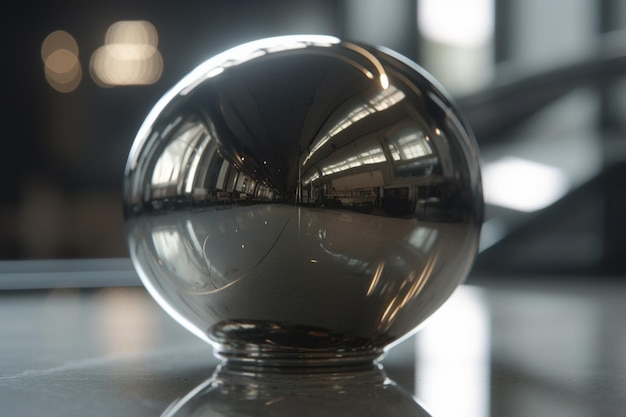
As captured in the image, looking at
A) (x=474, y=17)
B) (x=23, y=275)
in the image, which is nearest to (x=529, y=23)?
(x=474, y=17)

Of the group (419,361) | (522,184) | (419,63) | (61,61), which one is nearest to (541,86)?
(522,184)

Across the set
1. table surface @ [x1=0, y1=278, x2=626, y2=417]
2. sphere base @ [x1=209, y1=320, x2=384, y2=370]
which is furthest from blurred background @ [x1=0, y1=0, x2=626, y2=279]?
sphere base @ [x1=209, y1=320, x2=384, y2=370]

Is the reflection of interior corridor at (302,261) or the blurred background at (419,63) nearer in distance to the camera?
the reflection of interior corridor at (302,261)

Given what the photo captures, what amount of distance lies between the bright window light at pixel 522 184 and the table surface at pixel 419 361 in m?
1.73

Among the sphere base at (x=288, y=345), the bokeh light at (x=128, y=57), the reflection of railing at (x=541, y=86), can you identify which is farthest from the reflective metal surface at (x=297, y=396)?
the bokeh light at (x=128, y=57)

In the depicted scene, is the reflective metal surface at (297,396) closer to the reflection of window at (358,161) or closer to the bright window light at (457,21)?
the reflection of window at (358,161)

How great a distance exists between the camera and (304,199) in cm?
72

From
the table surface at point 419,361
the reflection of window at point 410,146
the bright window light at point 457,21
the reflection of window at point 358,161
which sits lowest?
the table surface at point 419,361

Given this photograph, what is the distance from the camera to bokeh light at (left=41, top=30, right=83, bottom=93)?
149 inches

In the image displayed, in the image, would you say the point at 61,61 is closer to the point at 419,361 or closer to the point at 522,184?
the point at 522,184

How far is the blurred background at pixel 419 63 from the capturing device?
3.53 meters

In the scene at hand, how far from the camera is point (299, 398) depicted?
27.9 inches

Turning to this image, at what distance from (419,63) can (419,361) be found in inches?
114

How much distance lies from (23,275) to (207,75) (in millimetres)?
2629
